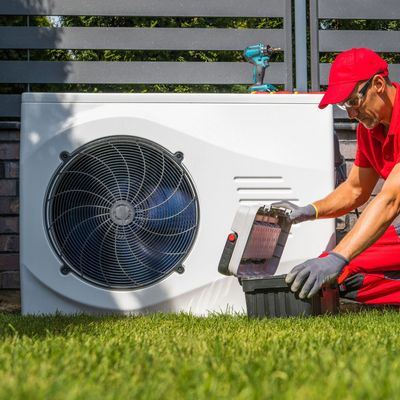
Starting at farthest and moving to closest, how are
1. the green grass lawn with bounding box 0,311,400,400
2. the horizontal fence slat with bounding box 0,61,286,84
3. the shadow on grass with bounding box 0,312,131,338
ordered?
the horizontal fence slat with bounding box 0,61,286,84 → the shadow on grass with bounding box 0,312,131,338 → the green grass lawn with bounding box 0,311,400,400

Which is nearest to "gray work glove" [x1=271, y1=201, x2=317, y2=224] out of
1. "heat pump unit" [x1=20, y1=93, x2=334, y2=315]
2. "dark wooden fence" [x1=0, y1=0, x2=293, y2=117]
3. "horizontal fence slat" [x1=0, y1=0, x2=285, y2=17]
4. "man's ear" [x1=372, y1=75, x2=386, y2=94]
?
"heat pump unit" [x1=20, y1=93, x2=334, y2=315]

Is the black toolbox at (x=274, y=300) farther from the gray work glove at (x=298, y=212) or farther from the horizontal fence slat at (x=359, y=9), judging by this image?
the horizontal fence slat at (x=359, y=9)

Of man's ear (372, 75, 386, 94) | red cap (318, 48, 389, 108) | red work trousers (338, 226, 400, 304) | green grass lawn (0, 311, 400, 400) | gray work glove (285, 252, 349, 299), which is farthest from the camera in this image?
red work trousers (338, 226, 400, 304)

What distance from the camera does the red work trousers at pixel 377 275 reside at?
11.7ft

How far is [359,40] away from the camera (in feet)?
15.6

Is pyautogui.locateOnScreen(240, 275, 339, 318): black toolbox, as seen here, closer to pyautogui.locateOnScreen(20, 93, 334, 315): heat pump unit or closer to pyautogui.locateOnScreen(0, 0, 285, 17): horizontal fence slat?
pyautogui.locateOnScreen(20, 93, 334, 315): heat pump unit

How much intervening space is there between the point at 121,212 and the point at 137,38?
1.63 meters

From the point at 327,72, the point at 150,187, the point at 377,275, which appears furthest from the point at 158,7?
the point at 377,275

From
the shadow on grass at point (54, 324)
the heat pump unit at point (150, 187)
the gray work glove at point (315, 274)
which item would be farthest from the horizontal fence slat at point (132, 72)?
the gray work glove at point (315, 274)

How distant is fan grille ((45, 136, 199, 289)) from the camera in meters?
3.40

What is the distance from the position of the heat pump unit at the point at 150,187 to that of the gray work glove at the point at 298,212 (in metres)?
0.05

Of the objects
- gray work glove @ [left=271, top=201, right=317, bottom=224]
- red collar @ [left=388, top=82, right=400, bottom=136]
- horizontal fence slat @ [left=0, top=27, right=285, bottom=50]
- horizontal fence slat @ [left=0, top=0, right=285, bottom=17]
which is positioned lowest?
gray work glove @ [left=271, top=201, right=317, bottom=224]

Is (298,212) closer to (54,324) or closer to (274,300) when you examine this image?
(274,300)

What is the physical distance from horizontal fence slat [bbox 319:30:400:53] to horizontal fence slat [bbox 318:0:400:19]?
95mm
